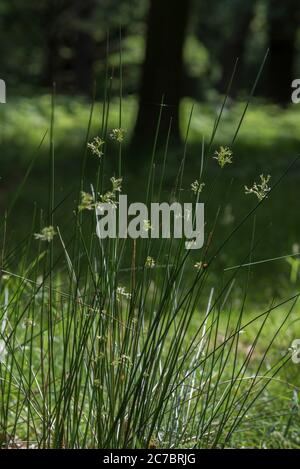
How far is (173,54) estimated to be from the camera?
10820mm

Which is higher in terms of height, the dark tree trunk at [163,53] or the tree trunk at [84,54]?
the tree trunk at [84,54]

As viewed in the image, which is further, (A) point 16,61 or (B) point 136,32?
(A) point 16,61

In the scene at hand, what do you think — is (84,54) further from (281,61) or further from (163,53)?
(163,53)

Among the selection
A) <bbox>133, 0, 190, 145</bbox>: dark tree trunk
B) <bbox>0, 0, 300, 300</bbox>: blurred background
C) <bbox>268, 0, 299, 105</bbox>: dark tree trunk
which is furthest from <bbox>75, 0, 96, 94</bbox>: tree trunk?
<bbox>133, 0, 190, 145</bbox>: dark tree trunk

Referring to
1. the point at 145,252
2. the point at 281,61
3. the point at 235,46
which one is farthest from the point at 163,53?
the point at 235,46

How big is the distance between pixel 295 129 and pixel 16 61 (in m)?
18.7

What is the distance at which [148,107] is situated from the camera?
10.9 m

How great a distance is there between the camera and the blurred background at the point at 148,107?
27.3 feet

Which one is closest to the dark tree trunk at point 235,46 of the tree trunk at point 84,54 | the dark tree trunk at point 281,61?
the dark tree trunk at point 281,61

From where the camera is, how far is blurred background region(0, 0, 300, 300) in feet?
27.3

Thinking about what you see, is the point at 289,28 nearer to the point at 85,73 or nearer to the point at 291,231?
the point at 85,73

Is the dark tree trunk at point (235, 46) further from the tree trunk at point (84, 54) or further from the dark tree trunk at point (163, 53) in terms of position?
the dark tree trunk at point (163, 53)

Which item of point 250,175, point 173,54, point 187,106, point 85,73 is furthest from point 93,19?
point 250,175

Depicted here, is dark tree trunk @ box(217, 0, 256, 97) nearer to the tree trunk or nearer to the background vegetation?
the background vegetation
